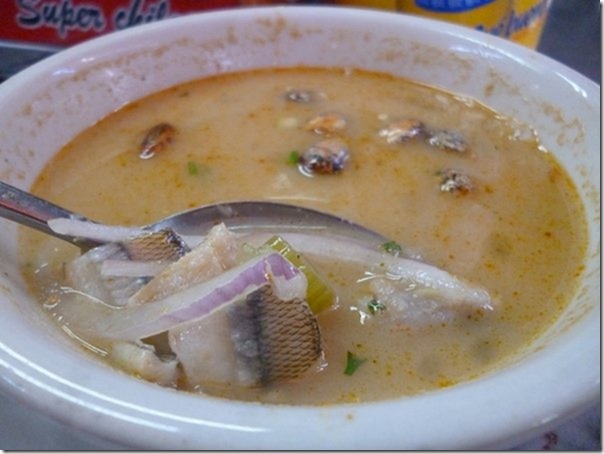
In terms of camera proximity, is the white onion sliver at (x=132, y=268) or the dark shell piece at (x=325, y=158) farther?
the dark shell piece at (x=325, y=158)

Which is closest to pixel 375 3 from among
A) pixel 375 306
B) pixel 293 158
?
pixel 293 158

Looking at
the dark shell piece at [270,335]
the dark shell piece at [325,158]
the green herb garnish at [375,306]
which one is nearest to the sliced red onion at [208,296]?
the dark shell piece at [270,335]

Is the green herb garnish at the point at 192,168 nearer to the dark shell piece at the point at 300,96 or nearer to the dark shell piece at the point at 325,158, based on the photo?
the dark shell piece at the point at 325,158

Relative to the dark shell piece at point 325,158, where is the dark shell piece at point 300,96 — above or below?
below

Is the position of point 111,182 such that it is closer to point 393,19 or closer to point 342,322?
point 342,322

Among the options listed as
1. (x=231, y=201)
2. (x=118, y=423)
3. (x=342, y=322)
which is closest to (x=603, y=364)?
(x=342, y=322)

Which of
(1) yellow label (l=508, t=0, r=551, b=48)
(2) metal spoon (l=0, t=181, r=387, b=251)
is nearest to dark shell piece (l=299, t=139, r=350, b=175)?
(2) metal spoon (l=0, t=181, r=387, b=251)

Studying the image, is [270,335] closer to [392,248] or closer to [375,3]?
[392,248]
